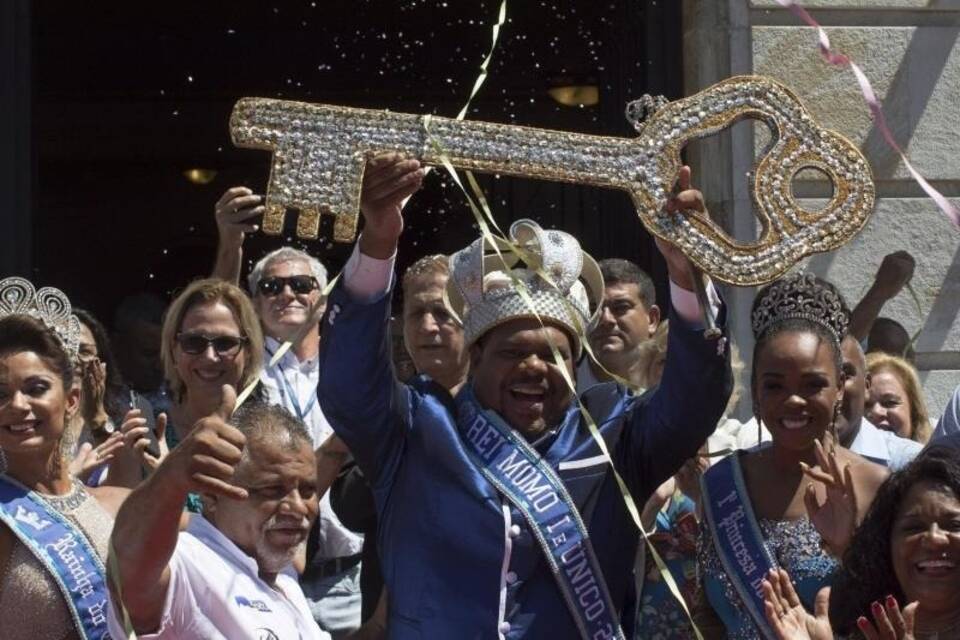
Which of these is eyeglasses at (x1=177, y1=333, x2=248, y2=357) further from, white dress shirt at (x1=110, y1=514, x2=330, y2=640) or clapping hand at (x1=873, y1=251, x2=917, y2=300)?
clapping hand at (x1=873, y1=251, x2=917, y2=300)

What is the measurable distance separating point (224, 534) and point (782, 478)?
1313mm

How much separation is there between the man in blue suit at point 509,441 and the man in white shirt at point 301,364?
3.05 ft

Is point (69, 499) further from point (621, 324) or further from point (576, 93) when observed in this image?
point (576, 93)

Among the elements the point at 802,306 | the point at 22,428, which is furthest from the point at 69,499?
the point at 802,306

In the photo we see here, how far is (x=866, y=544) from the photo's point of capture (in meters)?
4.64

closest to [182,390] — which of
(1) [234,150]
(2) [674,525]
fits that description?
(2) [674,525]

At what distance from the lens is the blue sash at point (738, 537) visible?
17.0ft

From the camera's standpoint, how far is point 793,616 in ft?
14.4

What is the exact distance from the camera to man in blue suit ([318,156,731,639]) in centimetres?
484

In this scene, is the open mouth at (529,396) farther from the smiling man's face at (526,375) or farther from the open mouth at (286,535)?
the open mouth at (286,535)

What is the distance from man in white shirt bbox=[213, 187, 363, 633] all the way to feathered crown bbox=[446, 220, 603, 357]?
0.80 meters

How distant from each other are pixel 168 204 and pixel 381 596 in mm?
6869

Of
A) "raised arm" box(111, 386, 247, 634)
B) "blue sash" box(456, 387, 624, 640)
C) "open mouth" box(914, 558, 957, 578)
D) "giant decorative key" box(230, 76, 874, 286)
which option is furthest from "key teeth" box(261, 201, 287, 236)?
"open mouth" box(914, 558, 957, 578)

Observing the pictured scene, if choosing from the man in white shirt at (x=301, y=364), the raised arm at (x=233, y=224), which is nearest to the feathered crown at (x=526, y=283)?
the man in white shirt at (x=301, y=364)
